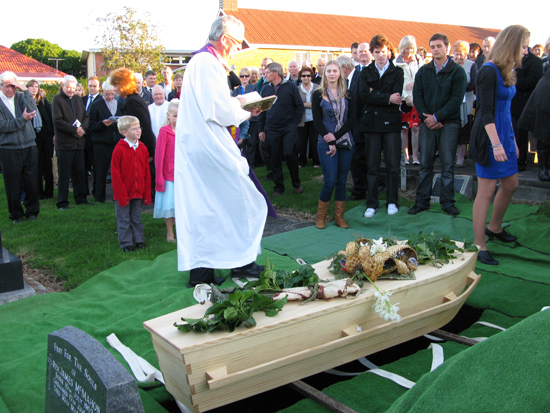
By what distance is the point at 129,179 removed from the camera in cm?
630

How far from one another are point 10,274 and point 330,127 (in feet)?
14.4

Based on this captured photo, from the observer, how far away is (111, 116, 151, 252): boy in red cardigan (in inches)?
247

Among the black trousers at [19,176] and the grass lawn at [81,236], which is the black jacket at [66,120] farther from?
the grass lawn at [81,236]

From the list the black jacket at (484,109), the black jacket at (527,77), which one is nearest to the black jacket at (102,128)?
the black jacket at (484,109)

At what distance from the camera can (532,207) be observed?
23.3 feet

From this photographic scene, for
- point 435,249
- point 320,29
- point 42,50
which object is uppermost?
point 42,50

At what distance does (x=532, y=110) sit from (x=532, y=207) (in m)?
1.73

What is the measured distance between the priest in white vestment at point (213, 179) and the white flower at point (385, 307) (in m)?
1.81

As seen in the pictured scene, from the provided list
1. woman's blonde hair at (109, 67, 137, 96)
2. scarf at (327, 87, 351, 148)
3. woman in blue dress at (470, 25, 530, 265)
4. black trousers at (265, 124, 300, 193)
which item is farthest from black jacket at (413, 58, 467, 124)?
woman's blonde hair at (109, 67, 137, 96)

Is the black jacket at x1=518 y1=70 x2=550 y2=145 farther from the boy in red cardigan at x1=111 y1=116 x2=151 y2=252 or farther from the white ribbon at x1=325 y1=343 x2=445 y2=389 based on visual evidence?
the boy in red cardigan at x1=111 y1=116 x2=151 y2=252

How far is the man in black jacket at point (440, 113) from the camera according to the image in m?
7.05

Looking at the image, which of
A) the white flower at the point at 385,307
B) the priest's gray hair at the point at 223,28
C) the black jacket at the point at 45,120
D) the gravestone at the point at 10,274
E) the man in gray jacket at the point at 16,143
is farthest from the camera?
the black jacket at the point at 45,120

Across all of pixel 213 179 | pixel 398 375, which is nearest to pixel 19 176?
pixel 213 179

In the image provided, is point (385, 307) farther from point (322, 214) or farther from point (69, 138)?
point (69, 138)
